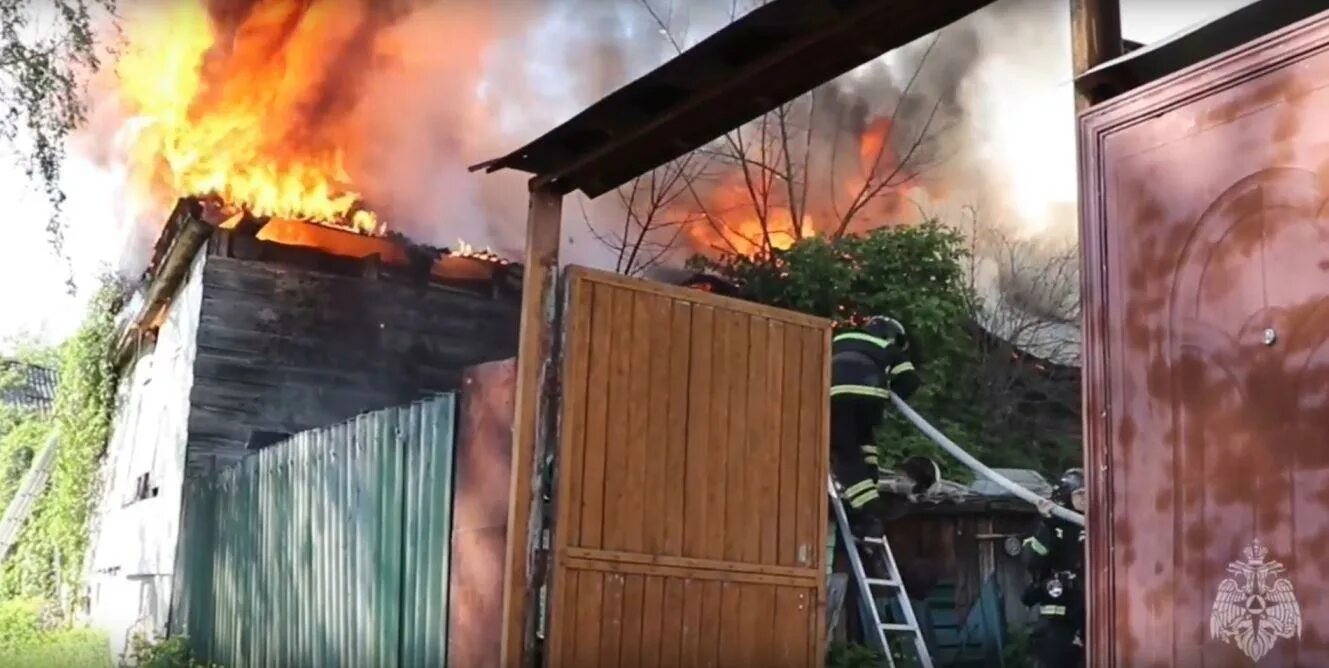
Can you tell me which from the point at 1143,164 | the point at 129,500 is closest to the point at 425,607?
the point at 1143,164

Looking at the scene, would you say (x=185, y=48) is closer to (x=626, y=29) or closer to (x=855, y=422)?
(x=626, y=29)

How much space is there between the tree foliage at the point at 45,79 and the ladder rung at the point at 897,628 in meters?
6.54

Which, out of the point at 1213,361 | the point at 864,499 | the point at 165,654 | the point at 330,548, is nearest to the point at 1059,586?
the point at 864,499

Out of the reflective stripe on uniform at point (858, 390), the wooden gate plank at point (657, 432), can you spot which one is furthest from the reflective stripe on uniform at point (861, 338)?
the wooden gate plank at point (657, 432)

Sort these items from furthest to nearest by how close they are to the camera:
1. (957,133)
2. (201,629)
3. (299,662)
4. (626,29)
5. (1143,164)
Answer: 1. (957,133)
2. (626,29)
3. (201,629)
4. (299,662)
5. (1143,164)

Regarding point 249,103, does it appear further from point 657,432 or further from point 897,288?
point 657,432

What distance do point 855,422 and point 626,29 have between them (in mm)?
5690

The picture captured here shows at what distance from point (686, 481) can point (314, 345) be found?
5617mm

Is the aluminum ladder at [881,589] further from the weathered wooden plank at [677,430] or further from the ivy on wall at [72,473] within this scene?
the ivy on wall at [72,473]

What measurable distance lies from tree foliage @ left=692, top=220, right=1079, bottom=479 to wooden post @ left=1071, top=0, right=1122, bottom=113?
26.8 feet

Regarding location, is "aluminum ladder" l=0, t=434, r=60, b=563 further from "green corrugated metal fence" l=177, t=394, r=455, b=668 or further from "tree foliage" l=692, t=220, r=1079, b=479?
"tree foliage" l=692, t=220, r=1079, b=479

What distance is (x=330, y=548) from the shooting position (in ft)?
20.7

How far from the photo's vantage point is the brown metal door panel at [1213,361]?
93.0 inches

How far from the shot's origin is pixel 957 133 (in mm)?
13328
